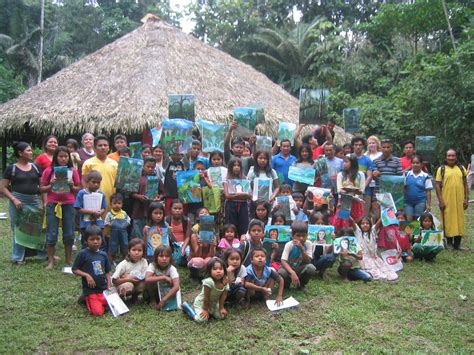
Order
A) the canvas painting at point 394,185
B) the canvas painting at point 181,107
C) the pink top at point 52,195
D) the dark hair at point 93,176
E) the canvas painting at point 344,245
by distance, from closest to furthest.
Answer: the canvas painting at point 344,245 < the dark hair at point 93,176 < the pink top at point 52,195 < the canvas painting at point 394,185 < the canvas painting at point 181,107

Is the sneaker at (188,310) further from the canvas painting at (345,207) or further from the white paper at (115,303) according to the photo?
the canvas painting at (345,207)

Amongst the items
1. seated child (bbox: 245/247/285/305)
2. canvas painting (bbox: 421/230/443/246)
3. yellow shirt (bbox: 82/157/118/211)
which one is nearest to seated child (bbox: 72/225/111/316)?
yellow shirt (bbox: 82/157/118/211)

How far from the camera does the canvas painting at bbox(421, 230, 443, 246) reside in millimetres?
5977

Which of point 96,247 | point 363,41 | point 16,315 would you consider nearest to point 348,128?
point 96,247

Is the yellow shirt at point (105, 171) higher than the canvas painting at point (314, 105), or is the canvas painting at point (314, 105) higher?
the canvas painting at point (314, 105)

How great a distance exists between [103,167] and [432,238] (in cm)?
411

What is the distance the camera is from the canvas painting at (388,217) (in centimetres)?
570

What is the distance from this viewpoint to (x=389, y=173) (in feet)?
20.3

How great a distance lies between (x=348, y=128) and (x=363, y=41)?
1415cm

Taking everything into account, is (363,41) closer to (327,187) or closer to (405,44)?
(405,44)

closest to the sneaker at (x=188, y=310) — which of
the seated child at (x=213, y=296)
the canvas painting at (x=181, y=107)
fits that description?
the seated child at (x=213, y=296)

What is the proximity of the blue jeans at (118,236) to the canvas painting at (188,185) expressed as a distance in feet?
2.44

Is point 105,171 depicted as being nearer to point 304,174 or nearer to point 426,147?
point 304,174

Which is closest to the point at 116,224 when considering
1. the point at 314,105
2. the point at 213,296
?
the point at 213,296
